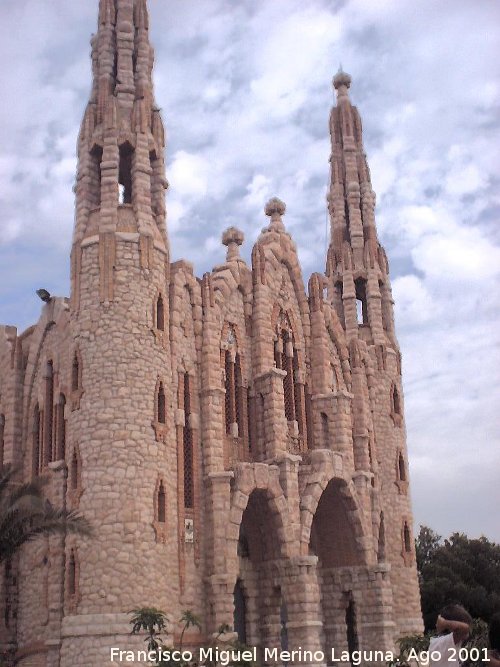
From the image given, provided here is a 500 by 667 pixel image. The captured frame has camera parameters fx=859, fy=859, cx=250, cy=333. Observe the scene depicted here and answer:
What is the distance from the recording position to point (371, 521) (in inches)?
1101

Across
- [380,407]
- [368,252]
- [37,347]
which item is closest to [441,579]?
[380,407]

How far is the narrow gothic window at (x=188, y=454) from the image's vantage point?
23266 mm

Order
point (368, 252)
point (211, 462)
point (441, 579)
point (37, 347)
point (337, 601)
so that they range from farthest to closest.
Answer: point (441, 579) < point (368, 252) < point (337, 601) < point (37, 347) < point (211, 462)

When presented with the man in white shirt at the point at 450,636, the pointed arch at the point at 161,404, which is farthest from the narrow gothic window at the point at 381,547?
the man in white shirt at the point at 450,636


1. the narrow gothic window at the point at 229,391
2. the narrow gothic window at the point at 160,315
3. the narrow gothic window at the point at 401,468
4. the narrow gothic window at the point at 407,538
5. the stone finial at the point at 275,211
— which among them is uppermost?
the stone finial at the point at 275,211

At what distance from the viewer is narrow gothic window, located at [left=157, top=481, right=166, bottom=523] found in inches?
851

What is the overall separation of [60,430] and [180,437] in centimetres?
337

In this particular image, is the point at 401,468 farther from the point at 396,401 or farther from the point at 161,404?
the point at 161,404

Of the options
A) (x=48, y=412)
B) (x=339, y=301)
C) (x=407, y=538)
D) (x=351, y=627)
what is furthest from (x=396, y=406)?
(x=48, y=412)

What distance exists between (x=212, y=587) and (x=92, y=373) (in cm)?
636

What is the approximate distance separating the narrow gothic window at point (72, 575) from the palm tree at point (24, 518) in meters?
1.76

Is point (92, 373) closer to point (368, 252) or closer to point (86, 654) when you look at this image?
point (86, 654)

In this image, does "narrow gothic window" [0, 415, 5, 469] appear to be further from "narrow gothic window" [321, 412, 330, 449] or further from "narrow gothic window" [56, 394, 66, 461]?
"narrow gothic window" [321, 412, 330, 449]

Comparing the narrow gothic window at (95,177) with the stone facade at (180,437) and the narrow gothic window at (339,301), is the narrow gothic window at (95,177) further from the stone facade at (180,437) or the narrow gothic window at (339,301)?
the narrow gothic window at (339,301)
